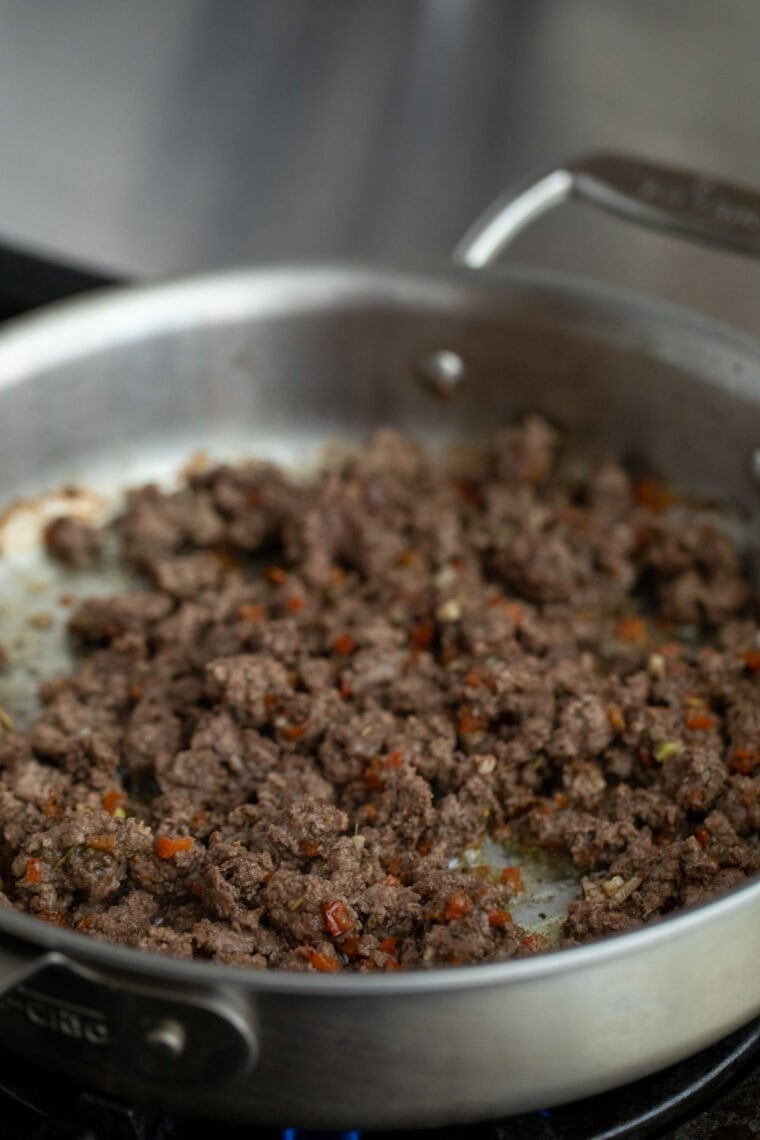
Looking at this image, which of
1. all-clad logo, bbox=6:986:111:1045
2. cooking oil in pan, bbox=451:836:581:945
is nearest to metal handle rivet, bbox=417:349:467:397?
cooking oil in pan, bbox=451:836:581:945

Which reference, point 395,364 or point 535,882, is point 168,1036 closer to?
point 535,882

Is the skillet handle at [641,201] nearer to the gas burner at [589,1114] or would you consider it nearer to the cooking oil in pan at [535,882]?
the cooking oil in pan at [535,882]

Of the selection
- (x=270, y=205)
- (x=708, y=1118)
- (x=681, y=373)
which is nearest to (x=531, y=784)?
(x=708, y=1118)

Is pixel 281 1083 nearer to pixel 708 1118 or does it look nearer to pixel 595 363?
pixel 708 1118

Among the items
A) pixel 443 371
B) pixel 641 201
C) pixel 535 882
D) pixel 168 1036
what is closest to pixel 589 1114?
pixel 535 882

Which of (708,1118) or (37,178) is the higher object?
(37,178)

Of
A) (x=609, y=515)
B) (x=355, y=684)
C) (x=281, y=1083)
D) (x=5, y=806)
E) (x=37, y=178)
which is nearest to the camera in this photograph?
(x=281, y=1083)

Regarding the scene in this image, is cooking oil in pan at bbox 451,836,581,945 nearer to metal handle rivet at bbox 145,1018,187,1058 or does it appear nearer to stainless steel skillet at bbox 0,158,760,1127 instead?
metal handle rivet at bbox 145,1018,187,1058
